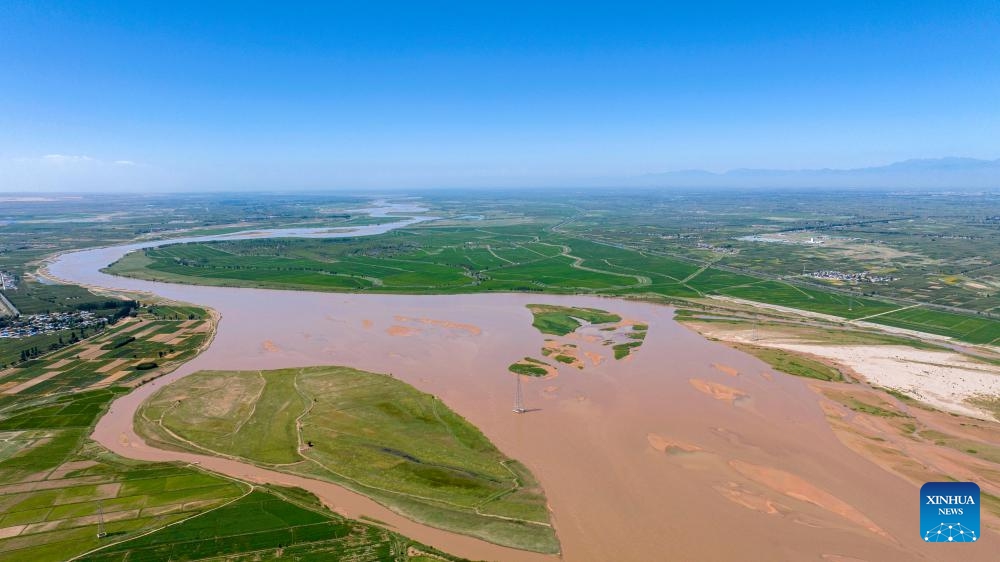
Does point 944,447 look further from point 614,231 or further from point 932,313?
point 614,231

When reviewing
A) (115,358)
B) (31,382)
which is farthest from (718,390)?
(31,382)

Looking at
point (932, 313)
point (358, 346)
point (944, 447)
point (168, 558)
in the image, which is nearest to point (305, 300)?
point (358, 346)

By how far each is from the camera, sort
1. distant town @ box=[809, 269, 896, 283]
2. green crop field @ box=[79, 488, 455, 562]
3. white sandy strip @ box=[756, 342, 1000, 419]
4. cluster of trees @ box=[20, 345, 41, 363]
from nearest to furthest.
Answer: green crop field @ box=[79, 488, 455, 562], white sandy strip @ box=[756, 342, 1000, 419], cluster of trees @ box=[20, 345, 41, 363], distant town @ box=[809, 269, 896, 283]

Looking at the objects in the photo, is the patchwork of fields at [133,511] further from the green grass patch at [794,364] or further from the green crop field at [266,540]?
the green grass patch at [794,364]

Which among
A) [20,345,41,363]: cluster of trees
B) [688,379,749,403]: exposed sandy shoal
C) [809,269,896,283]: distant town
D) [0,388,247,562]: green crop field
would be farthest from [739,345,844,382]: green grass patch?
[20,345,41,363]: cluster of trees

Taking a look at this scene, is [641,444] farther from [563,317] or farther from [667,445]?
[563,317]

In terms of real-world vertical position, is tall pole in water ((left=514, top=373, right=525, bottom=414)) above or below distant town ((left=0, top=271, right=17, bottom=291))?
below

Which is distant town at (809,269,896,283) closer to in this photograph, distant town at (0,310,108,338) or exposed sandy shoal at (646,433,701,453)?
exposed sandy shoal at (646,433,701,453)
